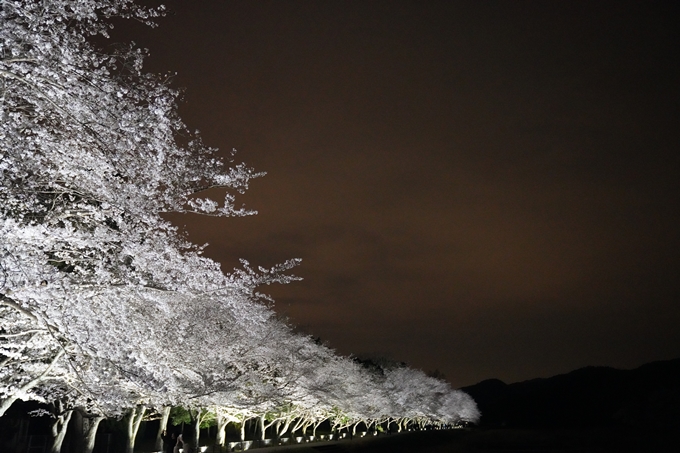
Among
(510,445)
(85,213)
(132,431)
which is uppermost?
(85,213)

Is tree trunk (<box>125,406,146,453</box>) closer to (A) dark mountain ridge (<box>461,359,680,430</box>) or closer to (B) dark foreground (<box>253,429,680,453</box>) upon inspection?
(B) dark foreground (<box>253,429,680,453</box>)

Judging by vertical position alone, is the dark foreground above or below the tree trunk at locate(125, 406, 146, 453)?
below

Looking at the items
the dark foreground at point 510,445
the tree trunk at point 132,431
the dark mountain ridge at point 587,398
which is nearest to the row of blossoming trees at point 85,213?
the tree trunk at point 132,431

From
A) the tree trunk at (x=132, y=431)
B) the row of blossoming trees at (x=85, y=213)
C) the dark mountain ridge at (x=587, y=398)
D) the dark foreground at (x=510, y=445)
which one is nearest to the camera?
the row of blossoming trees at (x=85, y=213)

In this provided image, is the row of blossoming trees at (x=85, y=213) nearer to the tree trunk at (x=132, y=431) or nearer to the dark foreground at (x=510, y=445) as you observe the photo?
the tree trunk at (x=132, y=431)

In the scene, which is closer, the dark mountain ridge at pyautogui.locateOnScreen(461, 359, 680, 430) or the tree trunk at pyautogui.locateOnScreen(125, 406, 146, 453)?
the tree trunk at pyautogui.locateOnScreen(125, 406, 146, 453)

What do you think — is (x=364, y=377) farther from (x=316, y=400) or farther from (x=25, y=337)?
(x=25, y=337)

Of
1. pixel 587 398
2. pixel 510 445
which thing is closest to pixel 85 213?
pixel 510 445

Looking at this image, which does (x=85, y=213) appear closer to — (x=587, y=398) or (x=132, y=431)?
(x=132, y=431)

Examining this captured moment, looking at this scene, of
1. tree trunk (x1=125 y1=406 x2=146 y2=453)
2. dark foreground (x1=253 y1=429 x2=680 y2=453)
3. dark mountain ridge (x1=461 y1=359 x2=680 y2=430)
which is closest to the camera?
tree trunk (x1=125 y1=406 x2=146 y2=453)

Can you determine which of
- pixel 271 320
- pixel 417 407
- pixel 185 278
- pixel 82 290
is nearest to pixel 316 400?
pixel 271 320

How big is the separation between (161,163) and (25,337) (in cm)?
435

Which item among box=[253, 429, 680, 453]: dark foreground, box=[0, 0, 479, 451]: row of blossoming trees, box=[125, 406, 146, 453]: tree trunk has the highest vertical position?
box=[0, 0, 479, 451]: row of blossoming trees

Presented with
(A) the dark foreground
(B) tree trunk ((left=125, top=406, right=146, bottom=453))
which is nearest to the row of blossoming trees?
(B) tree trunk ((left=125, top=406, right=146, bottom=453))
